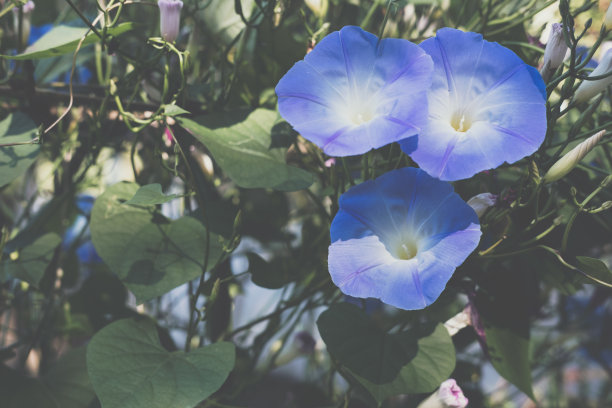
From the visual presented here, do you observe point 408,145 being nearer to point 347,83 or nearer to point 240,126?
point 347,83

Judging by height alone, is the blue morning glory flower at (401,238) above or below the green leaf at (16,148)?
above

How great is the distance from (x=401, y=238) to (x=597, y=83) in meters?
0.18

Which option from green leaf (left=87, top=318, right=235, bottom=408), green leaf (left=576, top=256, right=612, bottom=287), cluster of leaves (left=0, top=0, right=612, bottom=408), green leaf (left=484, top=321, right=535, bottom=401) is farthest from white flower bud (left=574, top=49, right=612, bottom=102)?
green leaf (left=87, top=318, right=235, bottom=408)

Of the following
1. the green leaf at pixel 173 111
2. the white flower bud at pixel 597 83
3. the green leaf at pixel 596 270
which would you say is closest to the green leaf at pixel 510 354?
the green leaf at pixel 596 270

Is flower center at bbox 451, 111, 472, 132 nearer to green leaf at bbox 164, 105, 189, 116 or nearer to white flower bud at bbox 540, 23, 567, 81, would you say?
white flower bud at bbox 540, 23, 567, 81

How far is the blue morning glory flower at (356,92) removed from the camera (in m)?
0.37

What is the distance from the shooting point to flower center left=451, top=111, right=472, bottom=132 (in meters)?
0.43

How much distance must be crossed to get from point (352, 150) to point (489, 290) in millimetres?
249

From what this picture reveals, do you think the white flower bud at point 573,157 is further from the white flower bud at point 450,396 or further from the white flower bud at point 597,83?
the white flower bud at point 450,396

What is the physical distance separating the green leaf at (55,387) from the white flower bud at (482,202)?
421mm

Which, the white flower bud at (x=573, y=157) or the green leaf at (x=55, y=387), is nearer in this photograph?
the white flower bud at (x=573, y=157)

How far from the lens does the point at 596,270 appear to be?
0.43 m

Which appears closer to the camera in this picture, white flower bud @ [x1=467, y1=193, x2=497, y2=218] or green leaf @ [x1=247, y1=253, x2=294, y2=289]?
white flower bud @ [x1=467, y1=193, x2=497, y2=218]

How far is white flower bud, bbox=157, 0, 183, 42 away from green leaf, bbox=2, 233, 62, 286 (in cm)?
26
